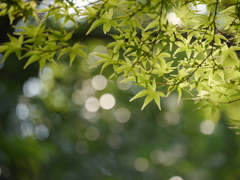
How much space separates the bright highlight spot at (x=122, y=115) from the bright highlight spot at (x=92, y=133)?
0.59 meters

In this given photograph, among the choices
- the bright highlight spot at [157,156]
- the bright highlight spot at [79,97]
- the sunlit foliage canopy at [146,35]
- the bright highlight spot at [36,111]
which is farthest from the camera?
the bright highlight spot at [157,156]

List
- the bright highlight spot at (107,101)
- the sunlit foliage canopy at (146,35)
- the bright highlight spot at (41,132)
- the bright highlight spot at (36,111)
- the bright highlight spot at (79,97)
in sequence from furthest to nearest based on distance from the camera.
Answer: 1. the bright highlight spot at (107,101)
2. the bright highlight spot at (79,97)
3. the bright highlight spot at (36,111)
4. the bright highlight spot at (41,132)
5. the sunlit foliage canopy at (146,35)

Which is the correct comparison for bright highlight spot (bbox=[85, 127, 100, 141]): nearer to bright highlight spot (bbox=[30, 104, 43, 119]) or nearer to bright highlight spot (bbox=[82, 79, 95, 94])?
bright highlight spot (bbox=[82, 79, 95, 94])

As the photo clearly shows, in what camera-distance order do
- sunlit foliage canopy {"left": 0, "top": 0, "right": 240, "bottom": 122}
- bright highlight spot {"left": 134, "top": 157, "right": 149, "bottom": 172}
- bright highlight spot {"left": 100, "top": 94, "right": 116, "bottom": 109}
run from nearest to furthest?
sunlit foliage canopy {"left": 0, "top": 0, "right": 240, "bottom": 122}
bright highlight spot {"left": 100, "top": 94, "right": 116, "bottom": 109}
bright highlight spot {"left": 134, "top": 157, "right": 149, "bottom": 172}

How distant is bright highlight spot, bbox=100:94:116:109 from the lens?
6.11 m

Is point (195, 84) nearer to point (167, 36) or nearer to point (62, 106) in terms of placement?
point (167, 36)

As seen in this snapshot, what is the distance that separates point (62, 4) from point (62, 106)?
14.8 feet

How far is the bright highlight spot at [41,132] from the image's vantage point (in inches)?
182

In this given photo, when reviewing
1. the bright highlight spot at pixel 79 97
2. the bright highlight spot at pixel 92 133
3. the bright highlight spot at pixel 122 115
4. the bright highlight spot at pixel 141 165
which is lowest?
the bright highlight spot at pixel 141 165

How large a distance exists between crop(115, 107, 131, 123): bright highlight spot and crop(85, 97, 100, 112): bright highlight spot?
520 millimetres

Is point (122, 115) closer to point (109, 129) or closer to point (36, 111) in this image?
point (109, 129)

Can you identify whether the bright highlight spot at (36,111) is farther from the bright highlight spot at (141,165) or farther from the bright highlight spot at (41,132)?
the bright highlight spot at (141,165)

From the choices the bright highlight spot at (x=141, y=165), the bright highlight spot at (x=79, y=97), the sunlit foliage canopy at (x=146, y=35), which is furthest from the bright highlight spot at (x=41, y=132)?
the sunlit foliage canopy at (x=146, y=35)

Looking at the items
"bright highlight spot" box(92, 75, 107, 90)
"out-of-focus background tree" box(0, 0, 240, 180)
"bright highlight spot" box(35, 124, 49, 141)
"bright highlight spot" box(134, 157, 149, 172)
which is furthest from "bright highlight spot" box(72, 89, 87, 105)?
"bright highlight spot" box(134, 157, 149, 172)
